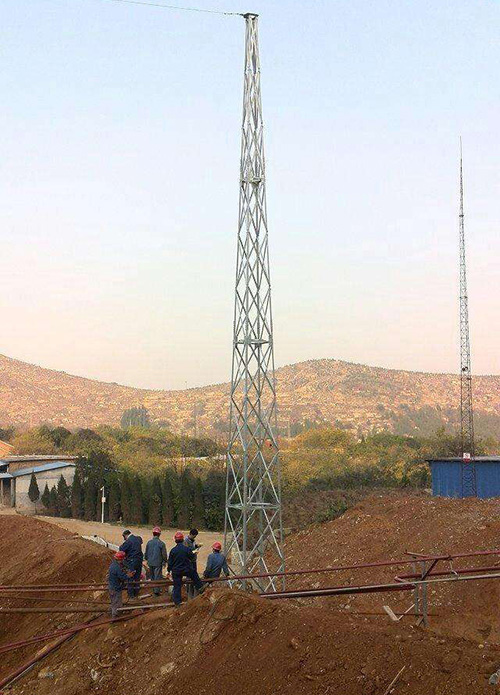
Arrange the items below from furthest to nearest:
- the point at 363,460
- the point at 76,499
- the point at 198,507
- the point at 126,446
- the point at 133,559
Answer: the point at 126,446 → the point at 363,460 → the point at 76,499 → the point at 198,507 → the point at 133,559

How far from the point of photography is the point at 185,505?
44.9m

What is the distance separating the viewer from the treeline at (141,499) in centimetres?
4525

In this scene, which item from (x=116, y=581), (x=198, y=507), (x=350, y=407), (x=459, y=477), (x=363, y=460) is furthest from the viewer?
(x=350, y=407)

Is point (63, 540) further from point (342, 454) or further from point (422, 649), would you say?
point (342, 454)

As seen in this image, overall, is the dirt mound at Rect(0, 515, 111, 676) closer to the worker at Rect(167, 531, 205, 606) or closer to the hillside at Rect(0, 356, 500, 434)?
the worker at Rect(167, 531, 205, 606)

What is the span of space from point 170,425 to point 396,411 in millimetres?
44117

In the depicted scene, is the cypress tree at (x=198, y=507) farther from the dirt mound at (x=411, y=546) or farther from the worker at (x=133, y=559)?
the worker at (x=133, y=559)

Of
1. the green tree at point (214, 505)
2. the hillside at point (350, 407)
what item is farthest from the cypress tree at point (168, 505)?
the hillside at point (350, 407)

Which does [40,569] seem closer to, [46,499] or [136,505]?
[136,505]

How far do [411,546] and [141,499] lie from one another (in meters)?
23.1

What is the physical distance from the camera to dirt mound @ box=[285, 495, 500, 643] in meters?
20.5

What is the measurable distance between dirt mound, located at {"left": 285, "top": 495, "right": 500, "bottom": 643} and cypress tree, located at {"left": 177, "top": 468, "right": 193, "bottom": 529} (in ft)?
34.7

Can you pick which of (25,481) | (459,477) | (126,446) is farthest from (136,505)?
(126,446)

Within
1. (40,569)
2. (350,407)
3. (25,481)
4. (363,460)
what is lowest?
(25,481)
